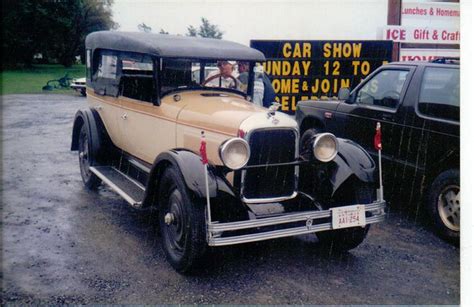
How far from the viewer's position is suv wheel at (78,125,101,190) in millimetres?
5801

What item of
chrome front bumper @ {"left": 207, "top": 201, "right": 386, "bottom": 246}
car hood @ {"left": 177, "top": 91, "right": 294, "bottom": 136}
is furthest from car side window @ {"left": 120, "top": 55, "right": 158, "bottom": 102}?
chrome front bumper @ {"left": 207, "top": 201, "right": 386, "bottom": 246}

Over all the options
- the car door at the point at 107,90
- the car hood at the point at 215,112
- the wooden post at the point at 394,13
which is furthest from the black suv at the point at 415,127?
the wooden post at the point at 394,13

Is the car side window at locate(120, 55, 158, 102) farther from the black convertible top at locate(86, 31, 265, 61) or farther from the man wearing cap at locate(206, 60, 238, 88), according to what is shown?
the man wearing cap at locate(206, 60, 238, 88)

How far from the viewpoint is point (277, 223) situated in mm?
3398

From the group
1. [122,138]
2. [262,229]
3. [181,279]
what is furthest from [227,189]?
[122,138]

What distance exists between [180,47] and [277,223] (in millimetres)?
2117

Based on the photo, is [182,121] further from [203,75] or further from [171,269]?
[171,269]

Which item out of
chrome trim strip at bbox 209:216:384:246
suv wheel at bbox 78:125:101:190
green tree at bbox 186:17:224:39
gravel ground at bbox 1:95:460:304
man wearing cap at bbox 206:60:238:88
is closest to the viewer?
chrome trim strip at bbox 209:216:384:246

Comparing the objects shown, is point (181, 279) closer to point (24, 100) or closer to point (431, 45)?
point (431, 45)

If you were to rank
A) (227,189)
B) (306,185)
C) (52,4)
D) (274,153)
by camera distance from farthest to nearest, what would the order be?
(52,4)
(306,185)
(274,153)
(227,189)

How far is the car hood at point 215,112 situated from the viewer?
3898mm

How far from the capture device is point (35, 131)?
10.1 m

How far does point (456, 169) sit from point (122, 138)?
12.3ft
